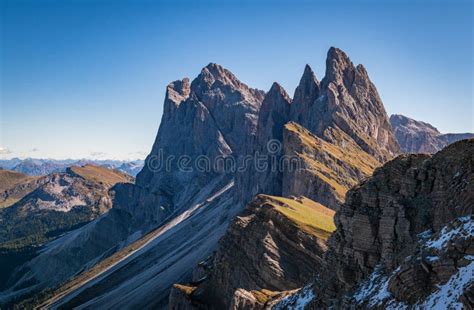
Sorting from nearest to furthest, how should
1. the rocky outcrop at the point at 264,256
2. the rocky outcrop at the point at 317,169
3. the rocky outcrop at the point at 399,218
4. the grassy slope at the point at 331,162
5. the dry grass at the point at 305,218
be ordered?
the rocky outcrop at the point at 399,218, the rocky outcrop at the point at 264,256, the dry grass at the point at 305,218, the rocky outcrop at the point at 317,169, the grassy slope at the point at 331,162

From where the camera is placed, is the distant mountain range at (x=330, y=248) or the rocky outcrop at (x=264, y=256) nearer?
the distant mountain range at (x=330, y=248)

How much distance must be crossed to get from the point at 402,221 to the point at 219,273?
5149cm

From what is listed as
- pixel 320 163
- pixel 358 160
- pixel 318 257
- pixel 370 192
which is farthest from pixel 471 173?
pixel 358 160

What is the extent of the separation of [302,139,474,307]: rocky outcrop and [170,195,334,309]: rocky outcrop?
26.5 metres

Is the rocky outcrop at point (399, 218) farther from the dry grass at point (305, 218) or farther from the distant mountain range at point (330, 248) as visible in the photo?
the dry grass at point (305, 218)

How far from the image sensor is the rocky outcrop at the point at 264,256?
3027 inches

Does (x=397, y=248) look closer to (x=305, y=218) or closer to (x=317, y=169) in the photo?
(x=305, y=218)

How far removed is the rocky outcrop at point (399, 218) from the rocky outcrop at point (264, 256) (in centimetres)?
2652

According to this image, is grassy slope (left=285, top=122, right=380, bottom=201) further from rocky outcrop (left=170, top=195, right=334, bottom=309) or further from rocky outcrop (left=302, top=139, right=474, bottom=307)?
rocky outcrop (left=302, top=139, right=474, bottom=307)

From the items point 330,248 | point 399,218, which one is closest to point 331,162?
point 330,248

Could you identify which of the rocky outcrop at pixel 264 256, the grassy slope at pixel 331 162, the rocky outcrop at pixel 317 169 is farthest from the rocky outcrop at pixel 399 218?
the grassy slope at pixel 331 162

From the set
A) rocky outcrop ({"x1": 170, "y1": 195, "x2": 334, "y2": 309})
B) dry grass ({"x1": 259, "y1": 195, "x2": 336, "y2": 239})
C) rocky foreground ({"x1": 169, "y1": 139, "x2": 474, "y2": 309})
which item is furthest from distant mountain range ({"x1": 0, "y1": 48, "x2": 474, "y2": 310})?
dry grass ({"x1": 259, "y1": 195, "x2": 336, "y2": 239})

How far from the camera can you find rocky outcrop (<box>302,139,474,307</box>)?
3394cm

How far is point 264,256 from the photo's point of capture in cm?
7931
